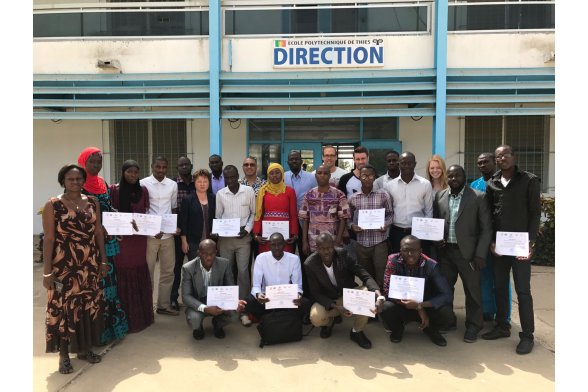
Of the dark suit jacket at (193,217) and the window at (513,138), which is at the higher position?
the window at (513,138)

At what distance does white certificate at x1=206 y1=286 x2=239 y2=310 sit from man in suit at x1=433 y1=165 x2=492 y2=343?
86.2 inches

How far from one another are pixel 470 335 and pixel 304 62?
19.5ft

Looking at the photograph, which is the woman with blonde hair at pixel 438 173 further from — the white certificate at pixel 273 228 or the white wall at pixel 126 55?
the white wall at pixel 126 55

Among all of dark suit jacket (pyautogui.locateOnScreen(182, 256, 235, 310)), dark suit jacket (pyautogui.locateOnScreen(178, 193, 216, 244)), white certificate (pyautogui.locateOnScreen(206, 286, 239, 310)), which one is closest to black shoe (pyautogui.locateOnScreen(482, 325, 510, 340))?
white certificate (pyautogui.locateOnScreen(206, 286, 239, 310))

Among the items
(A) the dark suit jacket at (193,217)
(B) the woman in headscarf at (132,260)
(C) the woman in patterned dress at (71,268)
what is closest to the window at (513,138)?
(A) the dark suit jacket at (193,217)

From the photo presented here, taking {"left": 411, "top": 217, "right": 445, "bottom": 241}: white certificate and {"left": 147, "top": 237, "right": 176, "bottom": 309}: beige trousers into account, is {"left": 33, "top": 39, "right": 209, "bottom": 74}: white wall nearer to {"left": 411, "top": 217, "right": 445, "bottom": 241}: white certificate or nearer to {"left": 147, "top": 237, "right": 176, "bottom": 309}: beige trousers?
{"left": 147, "top": 237, "right": 176, "bottom": 309}: beige trousers

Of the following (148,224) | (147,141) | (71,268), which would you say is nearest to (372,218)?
(148,224)

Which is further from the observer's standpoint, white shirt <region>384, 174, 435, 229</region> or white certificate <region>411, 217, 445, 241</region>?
white shirt <region>384, 174, 435, 229</region>

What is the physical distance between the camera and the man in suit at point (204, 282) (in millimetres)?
4234

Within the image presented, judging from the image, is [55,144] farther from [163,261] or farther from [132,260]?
[132,260]

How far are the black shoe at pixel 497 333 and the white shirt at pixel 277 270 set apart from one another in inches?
78.7

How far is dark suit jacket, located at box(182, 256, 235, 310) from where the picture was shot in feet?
14.1

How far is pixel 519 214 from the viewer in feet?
13.1

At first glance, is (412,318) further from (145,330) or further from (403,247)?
(145,330)
